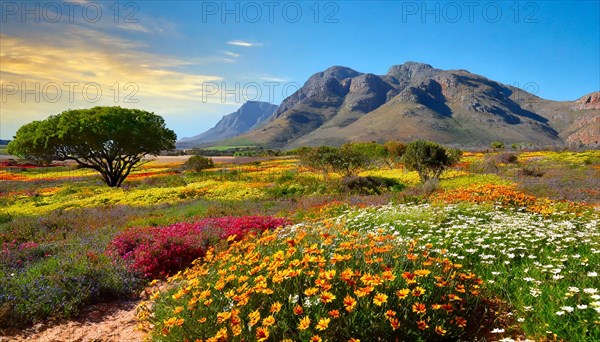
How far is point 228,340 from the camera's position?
146 inches

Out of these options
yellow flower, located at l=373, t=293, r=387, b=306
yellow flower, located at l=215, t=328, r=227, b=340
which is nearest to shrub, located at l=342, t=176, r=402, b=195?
yellow flower, located at l=373, t=293, r=387, b=306

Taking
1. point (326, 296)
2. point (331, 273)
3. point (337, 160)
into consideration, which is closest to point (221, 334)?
point (326, 296)

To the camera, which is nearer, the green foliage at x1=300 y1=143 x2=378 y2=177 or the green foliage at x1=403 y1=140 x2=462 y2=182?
the green foliage at x1=403 y1=140 x2=462 y2=182

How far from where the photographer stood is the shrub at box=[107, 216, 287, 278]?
8.28 metres

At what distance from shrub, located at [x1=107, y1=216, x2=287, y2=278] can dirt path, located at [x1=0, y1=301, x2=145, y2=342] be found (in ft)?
5.18

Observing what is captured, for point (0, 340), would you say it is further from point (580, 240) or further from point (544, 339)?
point (580, 240)

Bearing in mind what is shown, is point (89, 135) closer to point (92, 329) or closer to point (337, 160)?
point (337, 160)

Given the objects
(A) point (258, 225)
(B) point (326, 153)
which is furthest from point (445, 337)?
(B) point (326, 153)

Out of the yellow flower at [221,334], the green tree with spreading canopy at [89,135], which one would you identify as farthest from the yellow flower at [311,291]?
the green tree with spreading canopy at [89,135]

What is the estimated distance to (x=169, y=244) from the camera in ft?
29.6

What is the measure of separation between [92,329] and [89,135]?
27.3 meters

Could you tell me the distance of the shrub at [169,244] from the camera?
828 cm

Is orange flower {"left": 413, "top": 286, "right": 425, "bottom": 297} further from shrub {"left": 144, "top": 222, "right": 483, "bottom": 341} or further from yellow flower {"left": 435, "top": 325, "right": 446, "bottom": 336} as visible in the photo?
yellow flower {"left": 435, "top": 325, "right": 446, "bottom": 336}

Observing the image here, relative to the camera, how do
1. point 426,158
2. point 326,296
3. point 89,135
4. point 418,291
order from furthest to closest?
point 89,135 → point 426,158 → point 418,291 → point 326,296
